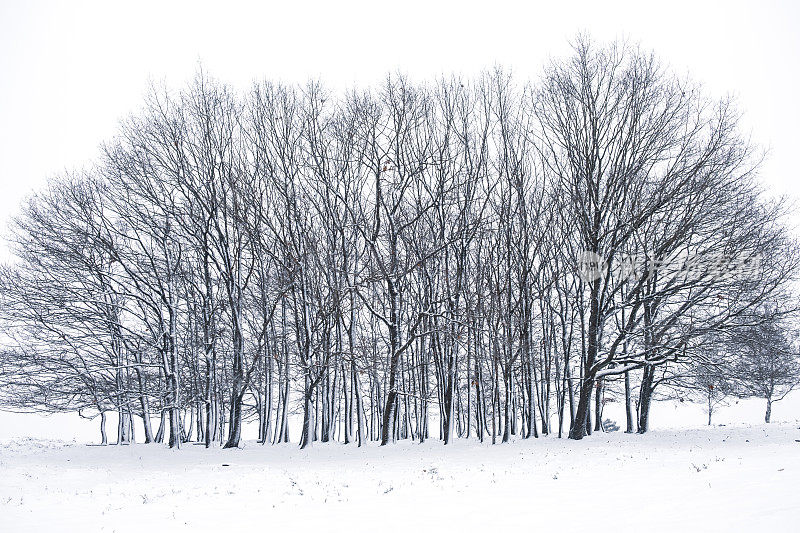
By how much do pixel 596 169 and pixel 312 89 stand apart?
43.0 ft

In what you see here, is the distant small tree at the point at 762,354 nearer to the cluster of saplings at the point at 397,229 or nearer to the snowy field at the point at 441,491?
the cluster of saplings at the point at 397,229

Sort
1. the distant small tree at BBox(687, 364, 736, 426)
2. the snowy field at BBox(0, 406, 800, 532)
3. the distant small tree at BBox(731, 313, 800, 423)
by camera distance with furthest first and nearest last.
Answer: the distant small tree at BBox(687, 364, 736, 426), the distant small tree at BBox(731, 313, 800, 423), the snowy field at BBox(0, 406, 800, 532)

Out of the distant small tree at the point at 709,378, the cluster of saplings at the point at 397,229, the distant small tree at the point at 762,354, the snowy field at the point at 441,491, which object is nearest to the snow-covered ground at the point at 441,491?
the snowy field at the point at 441,491

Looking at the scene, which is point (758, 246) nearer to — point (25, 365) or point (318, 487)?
point (318, 487)

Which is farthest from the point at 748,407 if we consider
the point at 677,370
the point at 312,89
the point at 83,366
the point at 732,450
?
the point at 83,366

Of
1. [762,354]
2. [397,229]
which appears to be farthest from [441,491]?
[762,354]

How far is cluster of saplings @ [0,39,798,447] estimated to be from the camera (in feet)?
67.1

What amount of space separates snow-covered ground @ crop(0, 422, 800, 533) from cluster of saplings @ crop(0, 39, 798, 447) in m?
5.13

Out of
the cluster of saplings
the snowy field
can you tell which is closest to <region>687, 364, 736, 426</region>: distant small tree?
the cluster of saplings

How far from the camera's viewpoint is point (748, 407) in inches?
2066

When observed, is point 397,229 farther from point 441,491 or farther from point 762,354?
point 762,354

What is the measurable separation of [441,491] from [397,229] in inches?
548

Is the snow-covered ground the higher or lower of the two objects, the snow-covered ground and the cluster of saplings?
the lower

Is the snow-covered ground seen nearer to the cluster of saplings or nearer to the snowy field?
the snowy field
